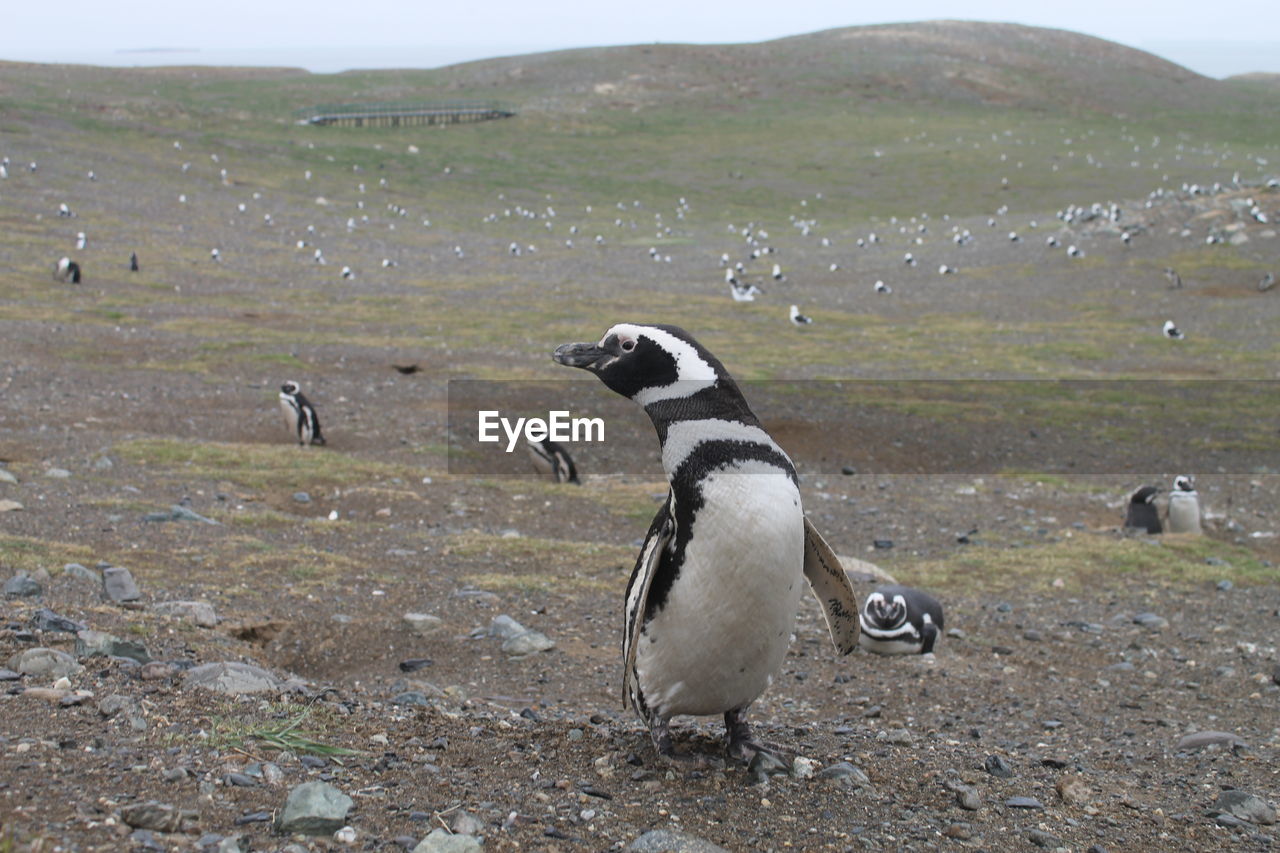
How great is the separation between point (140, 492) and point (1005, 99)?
287 feet

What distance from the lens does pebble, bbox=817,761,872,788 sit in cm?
433

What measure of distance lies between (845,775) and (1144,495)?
28.7 ft

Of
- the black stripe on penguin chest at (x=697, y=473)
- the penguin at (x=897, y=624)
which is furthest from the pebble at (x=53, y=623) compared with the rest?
the penguin at (x=897, y=624)

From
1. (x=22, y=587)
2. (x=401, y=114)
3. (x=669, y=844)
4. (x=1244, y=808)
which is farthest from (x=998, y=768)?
(x=401, y=114)

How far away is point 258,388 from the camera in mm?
16156

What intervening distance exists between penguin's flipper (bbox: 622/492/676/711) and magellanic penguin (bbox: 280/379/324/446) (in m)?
9.12

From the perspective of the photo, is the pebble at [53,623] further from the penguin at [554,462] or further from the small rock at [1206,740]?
the penguin at [554,462]

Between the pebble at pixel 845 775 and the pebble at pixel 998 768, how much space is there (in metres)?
0.62

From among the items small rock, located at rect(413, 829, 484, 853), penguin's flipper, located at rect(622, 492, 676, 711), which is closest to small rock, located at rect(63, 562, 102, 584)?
penguin's flipper, located at rect(622, 492, 676, 711)

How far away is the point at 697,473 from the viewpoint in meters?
4.15

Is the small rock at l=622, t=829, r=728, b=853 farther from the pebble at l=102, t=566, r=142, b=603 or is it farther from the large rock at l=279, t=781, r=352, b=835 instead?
the pebble at l=102, t=566, r=142, b=603

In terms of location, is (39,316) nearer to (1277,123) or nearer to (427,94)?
(427,94)

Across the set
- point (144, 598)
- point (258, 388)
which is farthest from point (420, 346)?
point (144, 598)

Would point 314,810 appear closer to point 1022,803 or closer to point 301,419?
point 1022,803
